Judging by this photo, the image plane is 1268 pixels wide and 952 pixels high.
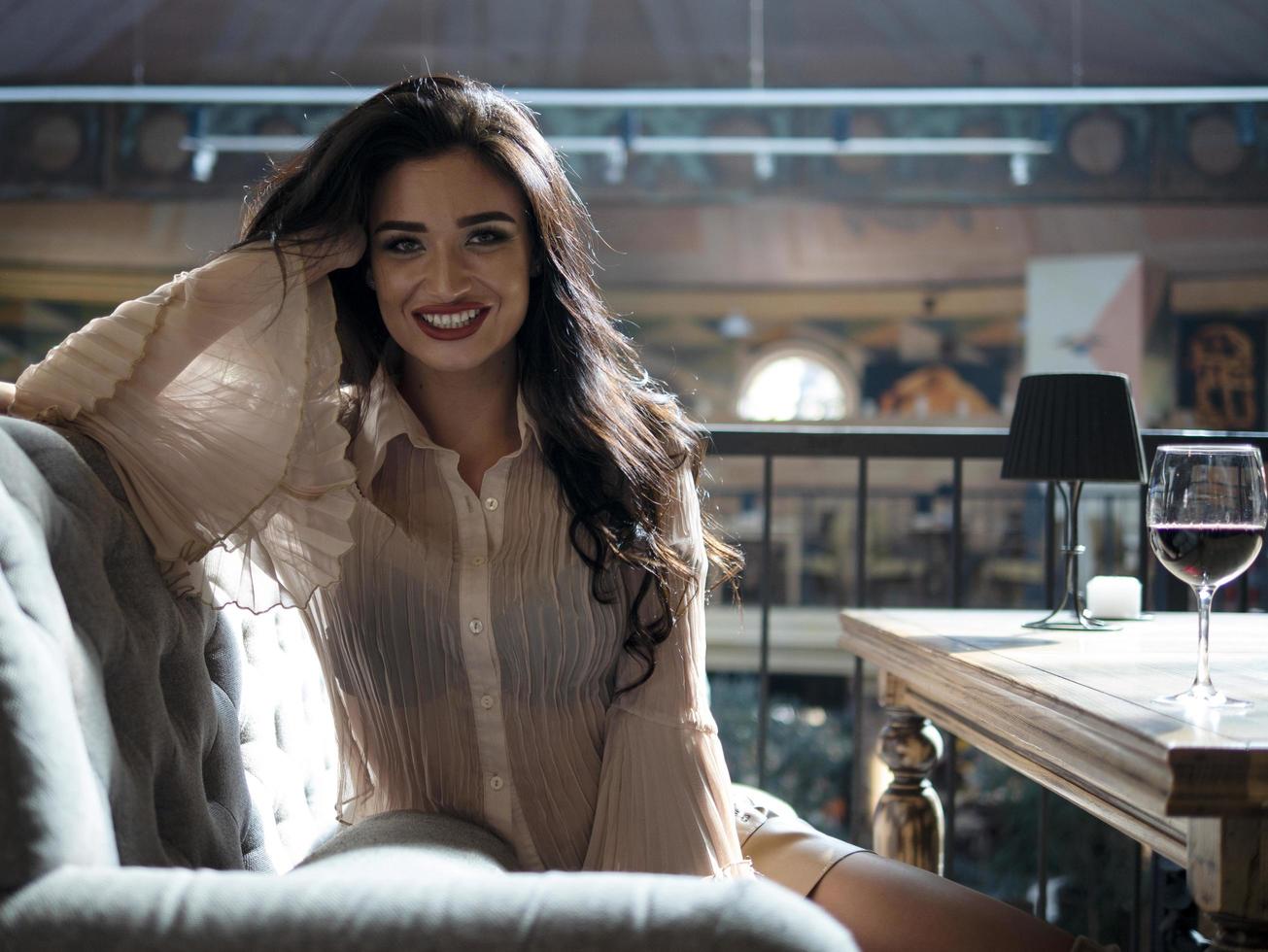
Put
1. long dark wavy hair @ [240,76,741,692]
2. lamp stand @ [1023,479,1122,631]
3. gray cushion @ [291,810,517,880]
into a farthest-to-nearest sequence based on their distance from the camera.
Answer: lamp stand @ [1023,479,1122,631] < long dark wavy hair @ [240,76,741,692] < gray cushion @ [291,810,517,880]

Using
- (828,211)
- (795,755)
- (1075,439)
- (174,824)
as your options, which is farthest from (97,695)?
(828,211)

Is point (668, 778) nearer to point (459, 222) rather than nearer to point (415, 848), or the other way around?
point (415, 848)

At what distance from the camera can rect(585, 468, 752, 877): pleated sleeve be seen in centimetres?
135

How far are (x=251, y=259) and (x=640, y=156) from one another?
8.37 metres

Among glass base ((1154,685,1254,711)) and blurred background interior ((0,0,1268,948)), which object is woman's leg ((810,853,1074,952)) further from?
blurred background interior ((0,0,1268,948))

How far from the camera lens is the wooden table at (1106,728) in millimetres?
916

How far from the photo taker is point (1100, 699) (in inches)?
44.8

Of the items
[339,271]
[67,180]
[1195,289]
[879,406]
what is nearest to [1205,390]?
[1195,289]

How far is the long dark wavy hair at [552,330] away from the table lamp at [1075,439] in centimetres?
64

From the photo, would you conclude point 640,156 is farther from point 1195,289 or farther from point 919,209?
point 1195,289

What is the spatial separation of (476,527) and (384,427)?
6.3 inches

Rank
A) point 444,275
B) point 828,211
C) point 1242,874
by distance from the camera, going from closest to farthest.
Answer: point 1242,874
point 444,275
point 828,211

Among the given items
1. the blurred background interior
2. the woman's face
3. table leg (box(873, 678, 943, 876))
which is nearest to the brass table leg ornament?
table leg (box(873, 678, 943, 876))

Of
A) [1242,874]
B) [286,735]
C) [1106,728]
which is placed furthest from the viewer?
[286,735]
